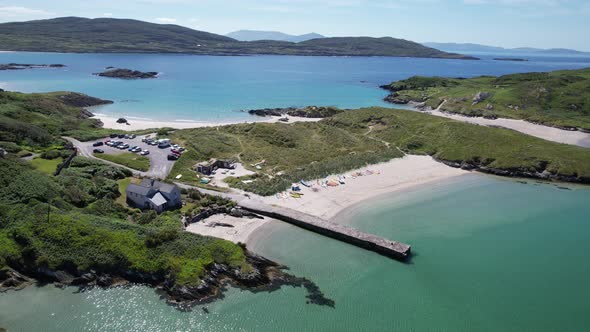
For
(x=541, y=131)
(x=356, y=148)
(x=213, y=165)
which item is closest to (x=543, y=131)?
(x=541, y=131)

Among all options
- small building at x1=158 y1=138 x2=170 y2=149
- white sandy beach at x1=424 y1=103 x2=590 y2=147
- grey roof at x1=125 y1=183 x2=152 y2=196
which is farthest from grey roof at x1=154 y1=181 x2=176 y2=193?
white sandy beach at x1=424 y1=103 x2=590 y2=147

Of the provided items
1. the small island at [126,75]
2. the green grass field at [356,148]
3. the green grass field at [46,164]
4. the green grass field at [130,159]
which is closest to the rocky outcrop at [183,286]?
the green grass field at [356,148]

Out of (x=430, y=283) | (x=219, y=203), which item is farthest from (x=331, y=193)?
(x=430, y=283)

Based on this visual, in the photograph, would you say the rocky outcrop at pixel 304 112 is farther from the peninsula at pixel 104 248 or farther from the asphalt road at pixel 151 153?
the peninsula at pixel 104 248

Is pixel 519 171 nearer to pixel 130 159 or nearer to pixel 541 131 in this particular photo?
pixel 541 131

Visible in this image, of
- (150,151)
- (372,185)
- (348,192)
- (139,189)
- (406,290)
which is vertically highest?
(150,151)

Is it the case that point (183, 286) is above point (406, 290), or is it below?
above

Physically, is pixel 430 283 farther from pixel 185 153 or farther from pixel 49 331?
pixel 185 153

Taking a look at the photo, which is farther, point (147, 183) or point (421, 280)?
point (147, 183)

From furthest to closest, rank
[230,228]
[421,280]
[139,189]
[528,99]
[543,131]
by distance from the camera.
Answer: [528,99] < [543,131] < [139,189] < [230,228] < [421,280]
